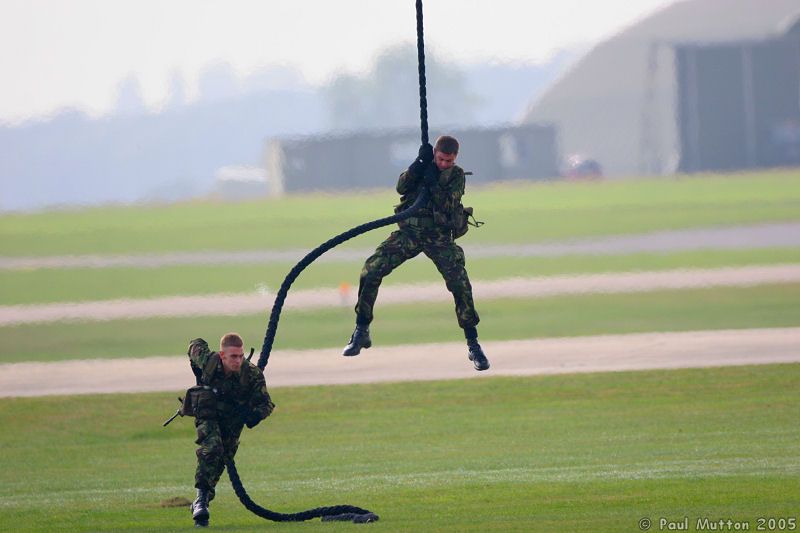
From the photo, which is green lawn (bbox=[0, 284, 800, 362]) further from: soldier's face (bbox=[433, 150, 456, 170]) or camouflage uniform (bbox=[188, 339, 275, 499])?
soldier's face (bbox=[433, 150, 456, 170])

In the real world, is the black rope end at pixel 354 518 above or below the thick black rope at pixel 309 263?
below

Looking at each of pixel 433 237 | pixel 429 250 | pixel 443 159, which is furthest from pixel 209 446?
pixel 443 159

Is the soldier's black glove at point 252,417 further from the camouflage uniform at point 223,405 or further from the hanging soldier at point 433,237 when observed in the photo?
the hanging soldier at point 433,237

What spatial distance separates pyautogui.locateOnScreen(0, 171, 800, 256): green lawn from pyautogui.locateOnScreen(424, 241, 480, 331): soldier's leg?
6038 cm

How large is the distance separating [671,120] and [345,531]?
136062mm

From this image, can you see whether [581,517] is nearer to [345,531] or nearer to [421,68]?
[345,531]

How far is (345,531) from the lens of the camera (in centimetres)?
1778

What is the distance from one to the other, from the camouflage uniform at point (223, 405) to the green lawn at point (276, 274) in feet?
140

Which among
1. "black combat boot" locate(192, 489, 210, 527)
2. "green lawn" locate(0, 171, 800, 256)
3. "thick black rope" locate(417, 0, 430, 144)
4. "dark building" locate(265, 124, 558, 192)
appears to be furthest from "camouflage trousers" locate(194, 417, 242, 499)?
"dark building" locate(265, 124, 558, 192)

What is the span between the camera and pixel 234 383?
1711cm

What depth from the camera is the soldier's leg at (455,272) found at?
674 inches

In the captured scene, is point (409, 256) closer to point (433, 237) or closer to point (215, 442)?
point (433, 237)

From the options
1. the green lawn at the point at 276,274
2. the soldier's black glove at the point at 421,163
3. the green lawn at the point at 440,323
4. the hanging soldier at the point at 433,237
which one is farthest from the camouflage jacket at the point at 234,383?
the green lawn at the point at 276,274

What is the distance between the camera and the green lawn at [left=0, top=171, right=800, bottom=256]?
83.1m
